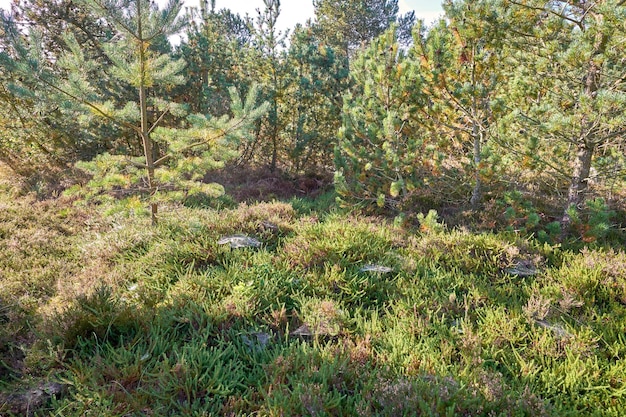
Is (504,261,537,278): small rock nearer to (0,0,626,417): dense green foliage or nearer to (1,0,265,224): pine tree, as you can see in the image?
(0,0,626,417): dense green foliage

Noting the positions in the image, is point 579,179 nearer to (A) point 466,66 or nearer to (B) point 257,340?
(A) point 466,66

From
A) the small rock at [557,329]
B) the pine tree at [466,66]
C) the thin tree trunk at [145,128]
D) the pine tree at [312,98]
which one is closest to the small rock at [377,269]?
the small rock at [557,329]

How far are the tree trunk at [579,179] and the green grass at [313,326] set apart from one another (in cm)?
69

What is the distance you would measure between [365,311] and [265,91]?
28.6 feet

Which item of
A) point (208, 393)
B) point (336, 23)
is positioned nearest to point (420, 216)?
point (208, 393)

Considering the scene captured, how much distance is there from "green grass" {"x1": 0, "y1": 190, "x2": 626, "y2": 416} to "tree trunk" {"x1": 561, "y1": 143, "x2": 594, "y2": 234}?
2.27ft

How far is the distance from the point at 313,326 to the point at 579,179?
4995 mm

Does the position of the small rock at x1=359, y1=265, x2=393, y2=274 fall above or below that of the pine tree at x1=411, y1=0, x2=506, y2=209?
below

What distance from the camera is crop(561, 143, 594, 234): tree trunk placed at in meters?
5.34

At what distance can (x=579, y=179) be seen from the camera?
547 centimetres

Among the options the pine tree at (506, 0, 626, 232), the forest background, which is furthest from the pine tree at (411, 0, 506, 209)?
the pine tree at (506, 0, 626, 232)

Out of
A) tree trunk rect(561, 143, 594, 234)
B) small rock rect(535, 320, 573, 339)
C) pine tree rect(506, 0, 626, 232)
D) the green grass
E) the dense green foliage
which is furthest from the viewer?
tree trunk rect(561, 143, 594, 234)

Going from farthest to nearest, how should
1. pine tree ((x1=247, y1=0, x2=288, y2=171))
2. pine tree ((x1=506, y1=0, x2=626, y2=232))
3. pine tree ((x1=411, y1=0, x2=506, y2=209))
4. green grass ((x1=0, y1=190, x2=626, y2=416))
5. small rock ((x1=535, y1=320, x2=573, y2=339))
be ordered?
pine tree ((x1=247, y1=0, x2=288, y2=171))
pine tree ((x1=411, y1=0, x2=506, y2=209))
pine tree ((x1=506, y1=0, x2=626, y2=232))
small rock ((x1=535, y1=320, x2=573, y2=339))
green grass ((x1=0, y1=190, x2=626, y2=416))

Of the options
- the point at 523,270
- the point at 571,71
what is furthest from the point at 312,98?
the point at 523,270
